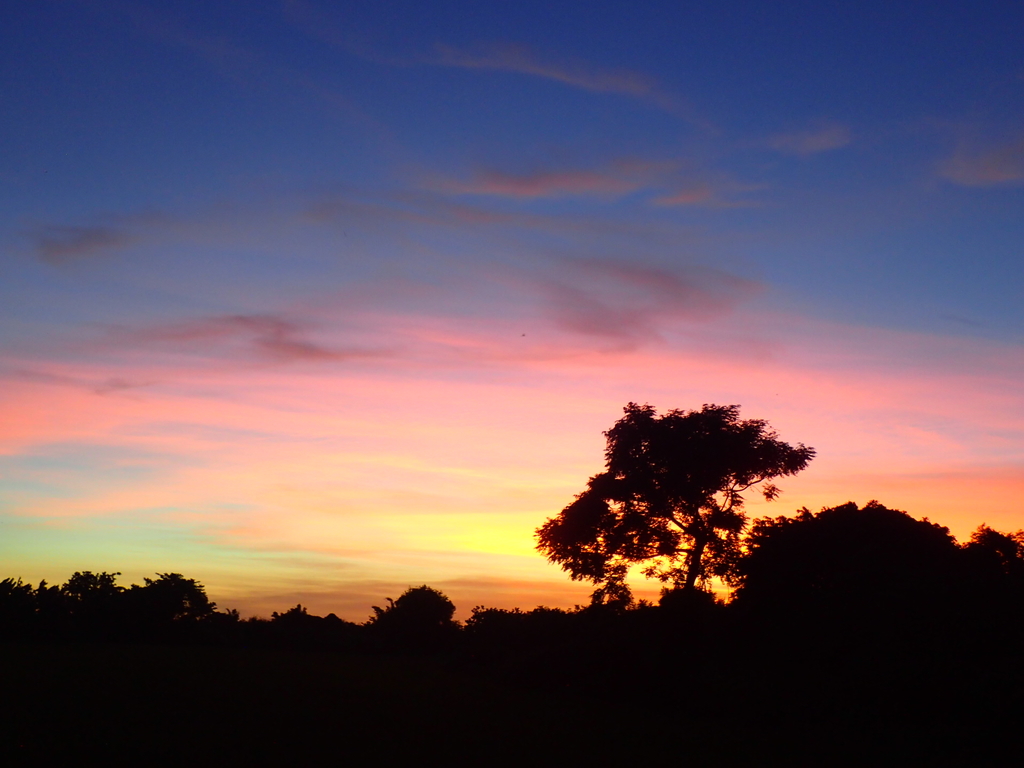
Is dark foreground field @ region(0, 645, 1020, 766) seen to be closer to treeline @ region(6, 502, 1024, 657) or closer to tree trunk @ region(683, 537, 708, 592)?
treeline @ region(6, 502, 1024, 657)

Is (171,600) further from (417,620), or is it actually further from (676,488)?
(676,488)

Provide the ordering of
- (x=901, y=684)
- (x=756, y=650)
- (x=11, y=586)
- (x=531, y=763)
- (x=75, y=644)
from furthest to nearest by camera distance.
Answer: (x=11, y=586)
(x=75, y=644)
(x=756, y=650)
(x=901, y=684)
(x=531, y=763)

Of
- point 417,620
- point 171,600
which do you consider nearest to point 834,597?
point 417,620

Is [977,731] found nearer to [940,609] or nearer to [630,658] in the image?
[940,609]

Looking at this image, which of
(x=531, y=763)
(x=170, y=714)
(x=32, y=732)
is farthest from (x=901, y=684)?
(x=32, y=732)

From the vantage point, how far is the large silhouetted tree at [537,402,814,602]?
38.1 metres

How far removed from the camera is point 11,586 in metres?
50.4

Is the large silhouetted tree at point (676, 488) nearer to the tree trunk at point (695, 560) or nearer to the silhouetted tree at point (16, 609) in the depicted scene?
the tree trunk at point (695, 560)

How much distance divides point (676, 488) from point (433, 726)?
21.4m

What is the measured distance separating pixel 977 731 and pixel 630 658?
1123cm

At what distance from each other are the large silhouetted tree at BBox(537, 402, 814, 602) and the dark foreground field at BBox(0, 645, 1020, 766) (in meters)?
12.2

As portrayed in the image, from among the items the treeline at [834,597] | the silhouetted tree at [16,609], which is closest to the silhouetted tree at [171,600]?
the silhouetted tree at [16,609]

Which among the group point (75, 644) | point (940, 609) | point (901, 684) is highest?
point (940, 609)

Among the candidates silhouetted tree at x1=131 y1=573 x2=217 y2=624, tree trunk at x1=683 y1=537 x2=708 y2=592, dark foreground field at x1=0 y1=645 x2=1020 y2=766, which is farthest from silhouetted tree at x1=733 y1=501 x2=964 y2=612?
silhouetted tree at x1=131 y1=573 x2=217 y2=624
